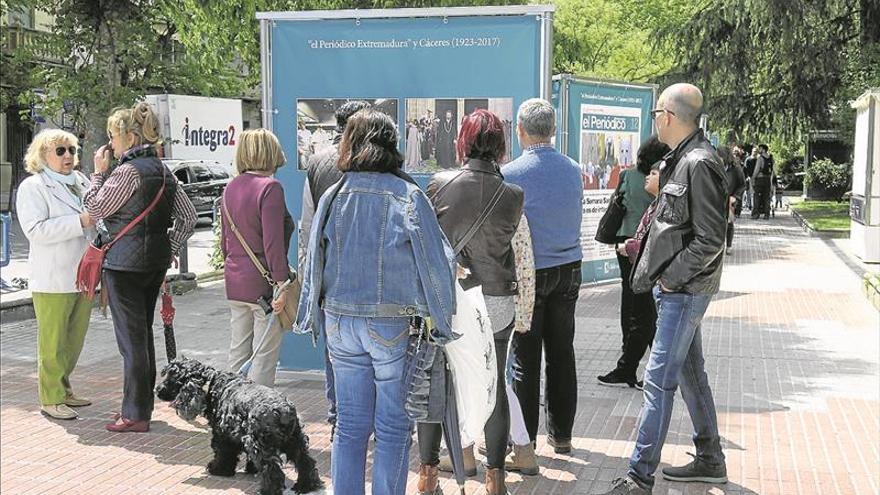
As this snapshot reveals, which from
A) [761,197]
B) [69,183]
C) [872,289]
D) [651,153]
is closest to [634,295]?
[651,153]

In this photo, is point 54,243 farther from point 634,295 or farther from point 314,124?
point 634,295

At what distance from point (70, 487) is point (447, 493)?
2046 mm

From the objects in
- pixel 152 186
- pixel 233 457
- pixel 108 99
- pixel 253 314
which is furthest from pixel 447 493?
pixel 108 99

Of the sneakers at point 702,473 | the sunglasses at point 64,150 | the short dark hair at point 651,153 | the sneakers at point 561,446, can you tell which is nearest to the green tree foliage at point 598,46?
the short dark hair at point 651,153

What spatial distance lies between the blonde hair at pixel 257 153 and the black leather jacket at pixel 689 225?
2.37 metres

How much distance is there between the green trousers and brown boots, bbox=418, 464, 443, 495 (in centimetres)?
291

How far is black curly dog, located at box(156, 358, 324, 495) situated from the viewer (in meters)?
4.86

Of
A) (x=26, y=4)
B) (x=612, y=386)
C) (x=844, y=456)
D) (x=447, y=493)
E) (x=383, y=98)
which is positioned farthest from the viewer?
(x=26, y=4)

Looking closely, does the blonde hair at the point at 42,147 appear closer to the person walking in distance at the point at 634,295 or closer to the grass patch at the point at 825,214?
the person walking in distance at the point at 634,295

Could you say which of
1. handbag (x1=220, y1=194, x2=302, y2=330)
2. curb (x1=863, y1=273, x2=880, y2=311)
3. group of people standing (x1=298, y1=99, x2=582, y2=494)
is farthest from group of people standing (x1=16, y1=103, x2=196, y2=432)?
curb (x1=863, y1=273, x2=880, y2=311)

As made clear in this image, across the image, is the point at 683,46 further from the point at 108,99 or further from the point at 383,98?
the point at 383,98

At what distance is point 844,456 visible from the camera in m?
5.85

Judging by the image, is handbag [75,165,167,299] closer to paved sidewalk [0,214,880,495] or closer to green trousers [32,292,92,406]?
green trousers [32,292,92,406]

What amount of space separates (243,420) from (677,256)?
7.68 ft
